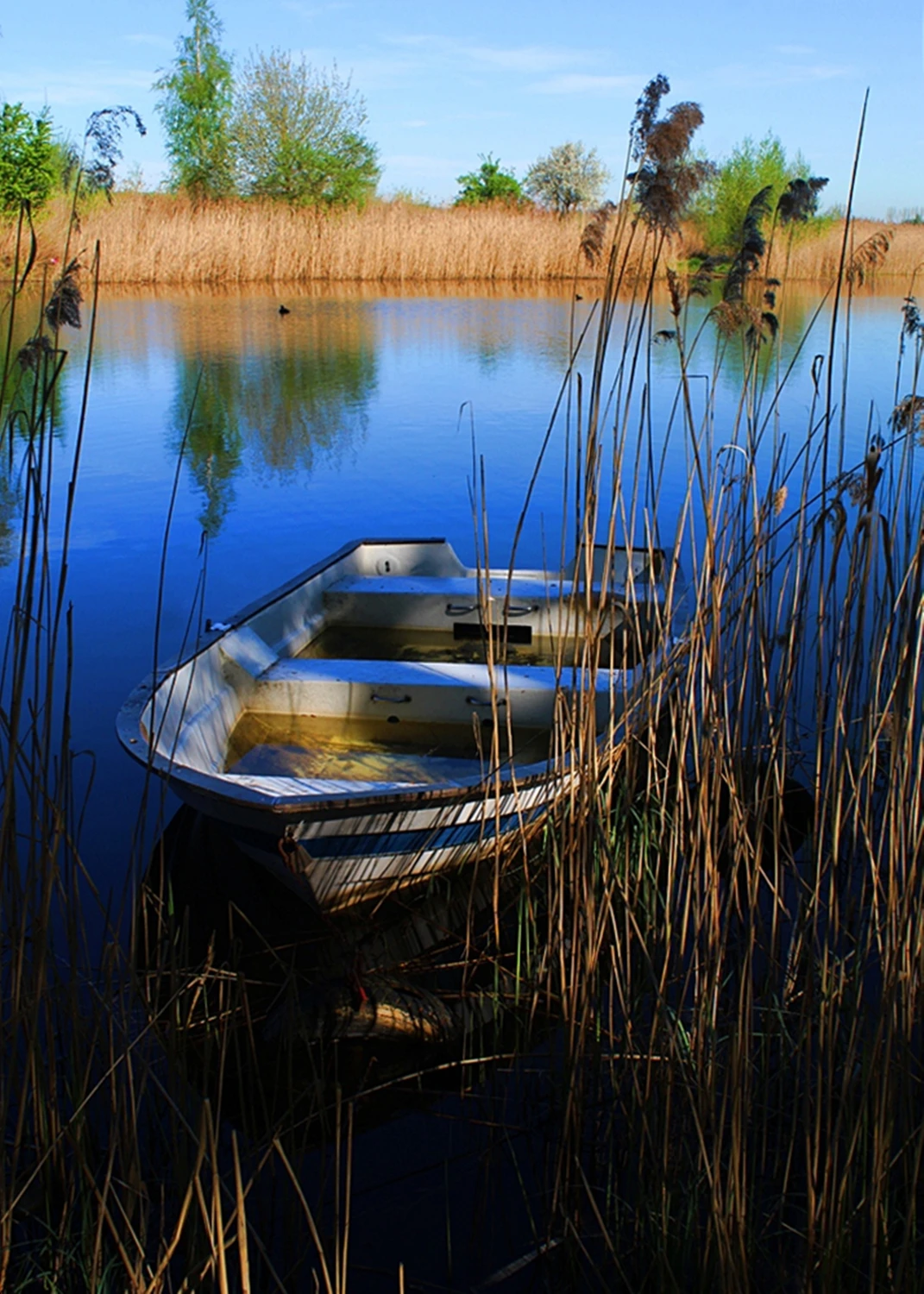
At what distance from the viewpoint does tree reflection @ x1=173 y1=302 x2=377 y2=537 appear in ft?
27.2

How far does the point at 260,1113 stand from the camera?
221 centimetres

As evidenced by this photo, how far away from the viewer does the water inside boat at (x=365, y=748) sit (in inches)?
119

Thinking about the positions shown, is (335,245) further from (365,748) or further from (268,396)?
(365,748)

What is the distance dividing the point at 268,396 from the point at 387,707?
7.39 metres

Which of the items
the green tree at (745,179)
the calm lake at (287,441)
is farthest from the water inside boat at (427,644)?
the green tree at (745,179)

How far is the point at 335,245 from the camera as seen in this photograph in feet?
56.0

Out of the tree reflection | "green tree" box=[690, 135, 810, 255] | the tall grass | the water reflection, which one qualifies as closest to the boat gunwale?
the water reflection

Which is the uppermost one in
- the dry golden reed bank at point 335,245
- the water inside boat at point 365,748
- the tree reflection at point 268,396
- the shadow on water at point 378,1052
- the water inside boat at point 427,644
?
the dry golden reed bank at point 335,245

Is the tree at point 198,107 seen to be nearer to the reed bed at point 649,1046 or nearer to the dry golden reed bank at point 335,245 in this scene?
the dry golden reed bank at point 335,245

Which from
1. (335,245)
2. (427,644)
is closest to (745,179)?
(335,245)

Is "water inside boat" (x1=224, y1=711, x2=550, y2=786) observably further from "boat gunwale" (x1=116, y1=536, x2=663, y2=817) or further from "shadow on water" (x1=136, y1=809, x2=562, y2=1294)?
"boat gunwale" (x1=116, y1=536, x2=663, y2=817)

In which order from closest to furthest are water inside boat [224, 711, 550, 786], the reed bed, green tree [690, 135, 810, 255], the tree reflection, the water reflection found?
the reed bed < the water reflection < water inside boat [224, 711, 550, 786] < the tree reflection < green tree [690, 135, 810, 255]

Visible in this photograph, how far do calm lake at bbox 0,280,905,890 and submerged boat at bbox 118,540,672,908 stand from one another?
0.44 metres

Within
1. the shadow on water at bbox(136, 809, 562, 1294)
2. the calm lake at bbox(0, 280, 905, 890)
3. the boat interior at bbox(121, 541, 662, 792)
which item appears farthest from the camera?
the calm lake at bbox(0, 280, 905, 890)
